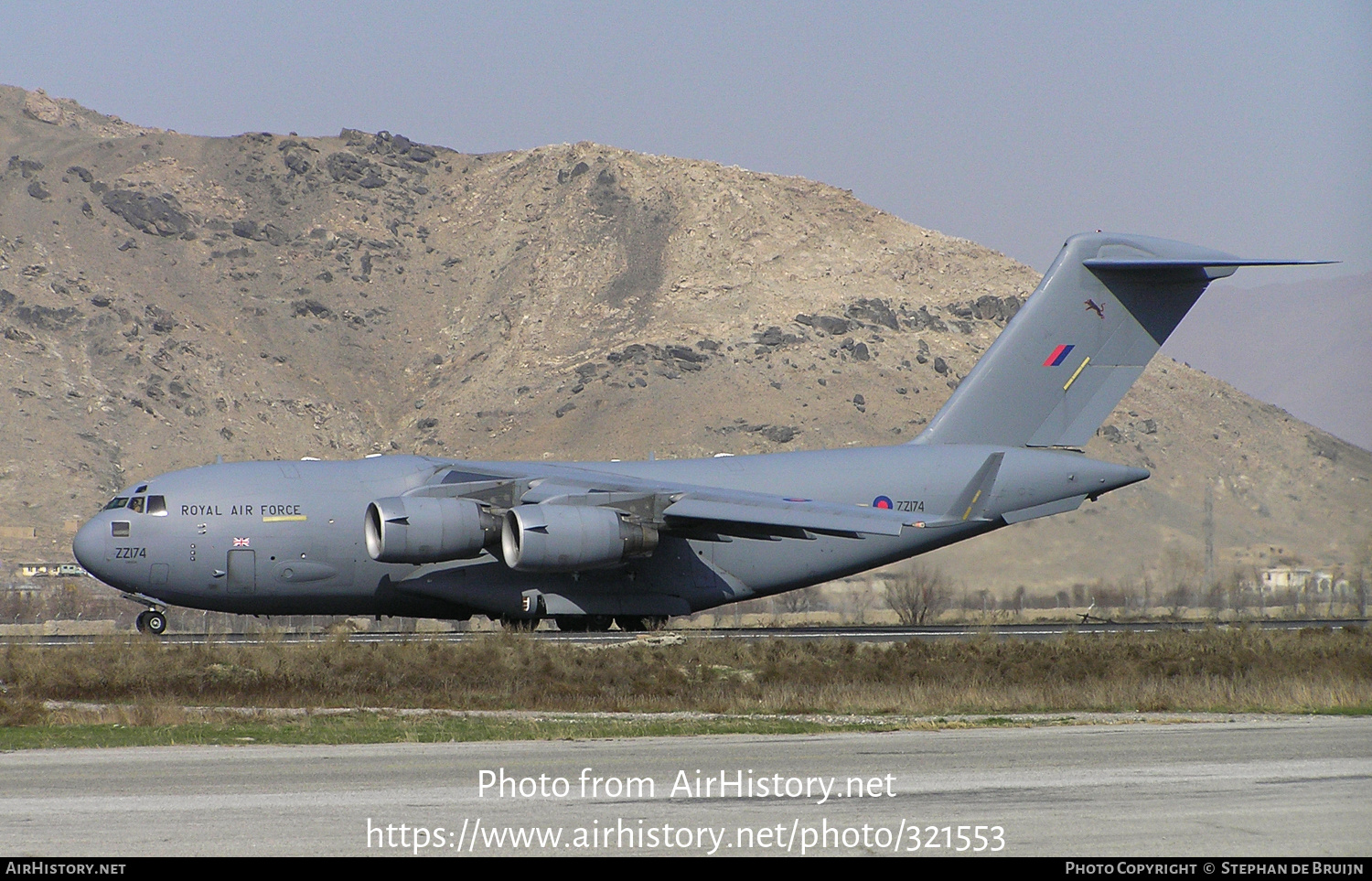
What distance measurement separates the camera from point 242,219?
282 feet

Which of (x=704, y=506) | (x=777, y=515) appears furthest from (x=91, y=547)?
(x=777, y=515)

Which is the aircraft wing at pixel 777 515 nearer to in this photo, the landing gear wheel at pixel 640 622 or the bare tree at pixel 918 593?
the landing gear wheel at pixel 640 622

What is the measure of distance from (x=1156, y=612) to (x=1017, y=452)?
9480mm

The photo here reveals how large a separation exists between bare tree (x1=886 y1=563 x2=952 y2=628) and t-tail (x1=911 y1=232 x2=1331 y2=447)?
2878mm

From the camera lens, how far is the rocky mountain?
6881 cm

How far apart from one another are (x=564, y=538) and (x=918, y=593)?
10.2 m

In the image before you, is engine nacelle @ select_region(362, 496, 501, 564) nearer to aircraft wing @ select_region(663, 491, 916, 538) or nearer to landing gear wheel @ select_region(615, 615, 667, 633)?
aircraft wing @ select_region(663, 491, 916, 538)

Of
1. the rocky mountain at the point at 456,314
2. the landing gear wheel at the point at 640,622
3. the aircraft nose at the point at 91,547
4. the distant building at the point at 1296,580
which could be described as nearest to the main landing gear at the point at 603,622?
the landing gear wheel at the point at 640,622

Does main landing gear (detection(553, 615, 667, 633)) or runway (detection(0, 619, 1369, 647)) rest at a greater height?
main landing gear (detection(553, 615, 667, 633))

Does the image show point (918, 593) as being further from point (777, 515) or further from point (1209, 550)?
point (777, 515)

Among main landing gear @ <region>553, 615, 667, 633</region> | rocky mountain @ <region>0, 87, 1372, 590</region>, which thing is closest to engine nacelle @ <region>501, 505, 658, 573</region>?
main landing gear @ <region>553, 615, 667, 633</region>

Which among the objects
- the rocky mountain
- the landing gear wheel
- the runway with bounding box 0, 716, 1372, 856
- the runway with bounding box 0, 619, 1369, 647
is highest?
the rocky mountain

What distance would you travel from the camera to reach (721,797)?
1005 centimetres
